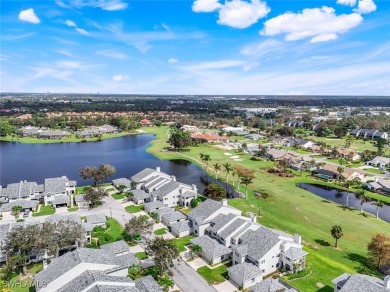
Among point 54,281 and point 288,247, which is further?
point 288,247

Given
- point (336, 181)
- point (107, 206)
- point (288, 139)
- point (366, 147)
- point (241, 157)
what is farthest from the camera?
point (288, 139)

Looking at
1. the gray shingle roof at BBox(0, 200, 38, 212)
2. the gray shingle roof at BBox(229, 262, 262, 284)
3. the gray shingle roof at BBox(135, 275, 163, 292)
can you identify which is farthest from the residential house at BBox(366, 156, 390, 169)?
the gray shingle roof at BBox(0, 200, 38, 212)

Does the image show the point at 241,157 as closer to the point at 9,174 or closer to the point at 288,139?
the point at 288,139

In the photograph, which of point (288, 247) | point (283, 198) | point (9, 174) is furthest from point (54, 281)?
point (9, 174)

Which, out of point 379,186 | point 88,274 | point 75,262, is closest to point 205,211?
point 75,262

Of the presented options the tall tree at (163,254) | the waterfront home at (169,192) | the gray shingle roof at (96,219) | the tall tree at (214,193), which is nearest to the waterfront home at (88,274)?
the tall tree at (163,254)

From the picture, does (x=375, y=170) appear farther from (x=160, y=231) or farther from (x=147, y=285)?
(x=147, y=285)
